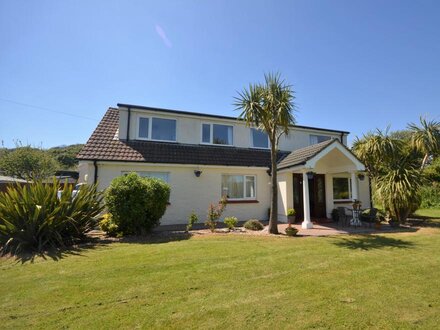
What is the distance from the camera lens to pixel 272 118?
10617mm

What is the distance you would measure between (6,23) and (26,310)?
39.6ft

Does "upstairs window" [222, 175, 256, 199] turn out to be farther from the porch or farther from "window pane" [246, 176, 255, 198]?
the porch

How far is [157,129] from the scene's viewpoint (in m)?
15.3

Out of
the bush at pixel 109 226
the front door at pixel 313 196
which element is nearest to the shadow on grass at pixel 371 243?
the front door at pixel 313 196

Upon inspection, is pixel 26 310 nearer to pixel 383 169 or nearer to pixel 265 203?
pixel 265 203

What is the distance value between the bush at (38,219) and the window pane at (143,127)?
20.9 ft

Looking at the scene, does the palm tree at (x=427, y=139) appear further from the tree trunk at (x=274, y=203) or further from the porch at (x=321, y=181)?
the tree trunk at (x=274, y=203)

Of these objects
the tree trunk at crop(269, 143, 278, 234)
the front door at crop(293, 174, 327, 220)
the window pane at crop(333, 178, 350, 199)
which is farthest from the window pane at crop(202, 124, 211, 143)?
the window pane at crop(333, 178, 350, 199)

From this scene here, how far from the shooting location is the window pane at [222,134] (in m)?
16.4

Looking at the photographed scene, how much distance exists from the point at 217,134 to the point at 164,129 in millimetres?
3385

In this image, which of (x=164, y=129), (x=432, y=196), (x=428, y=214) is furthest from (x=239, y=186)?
(x=432, y=196)

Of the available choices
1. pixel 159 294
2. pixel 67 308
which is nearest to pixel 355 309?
pixel 159 294

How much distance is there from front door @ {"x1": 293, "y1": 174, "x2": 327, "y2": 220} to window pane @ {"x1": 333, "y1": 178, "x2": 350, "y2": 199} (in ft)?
2.97

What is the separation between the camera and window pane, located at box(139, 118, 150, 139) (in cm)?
1489
